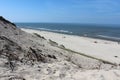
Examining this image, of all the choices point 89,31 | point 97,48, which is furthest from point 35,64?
point 89,31

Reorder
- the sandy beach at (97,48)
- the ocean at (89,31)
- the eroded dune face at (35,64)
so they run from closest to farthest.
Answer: the eroded dune face at (35,64), the sandy beach at (97,48), the ocean at (89,31)

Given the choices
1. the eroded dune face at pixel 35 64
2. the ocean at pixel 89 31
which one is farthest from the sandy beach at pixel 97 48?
the ocean at pixel 89 31

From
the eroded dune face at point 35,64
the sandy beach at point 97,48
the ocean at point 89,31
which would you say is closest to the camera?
the eroded dune face at point 35,64

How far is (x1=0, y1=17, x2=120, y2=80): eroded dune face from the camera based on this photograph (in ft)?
17.5

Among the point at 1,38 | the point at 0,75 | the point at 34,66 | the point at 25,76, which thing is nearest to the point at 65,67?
the point at 34,66

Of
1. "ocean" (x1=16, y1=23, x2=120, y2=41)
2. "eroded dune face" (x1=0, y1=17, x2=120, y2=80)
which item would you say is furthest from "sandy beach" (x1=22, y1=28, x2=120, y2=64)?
"ocean" (x1=16, y1=23, x2=120, y2=41)

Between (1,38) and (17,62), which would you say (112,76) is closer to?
(17,62)

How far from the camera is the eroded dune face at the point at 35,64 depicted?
210 inches

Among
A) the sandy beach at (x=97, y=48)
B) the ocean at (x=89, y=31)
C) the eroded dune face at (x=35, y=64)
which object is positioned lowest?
the ocean at (x=89, y=31)

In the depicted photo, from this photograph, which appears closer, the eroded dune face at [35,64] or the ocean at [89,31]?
the eroded dune face at [35,64]

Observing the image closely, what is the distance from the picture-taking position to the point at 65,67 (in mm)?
6297

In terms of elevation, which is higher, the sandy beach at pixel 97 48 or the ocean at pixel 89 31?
the sandy beach at pixel 97 48

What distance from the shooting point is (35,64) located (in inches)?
256

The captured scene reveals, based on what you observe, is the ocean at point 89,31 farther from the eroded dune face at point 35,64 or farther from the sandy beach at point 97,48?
the eroded dune face at point 35,64
